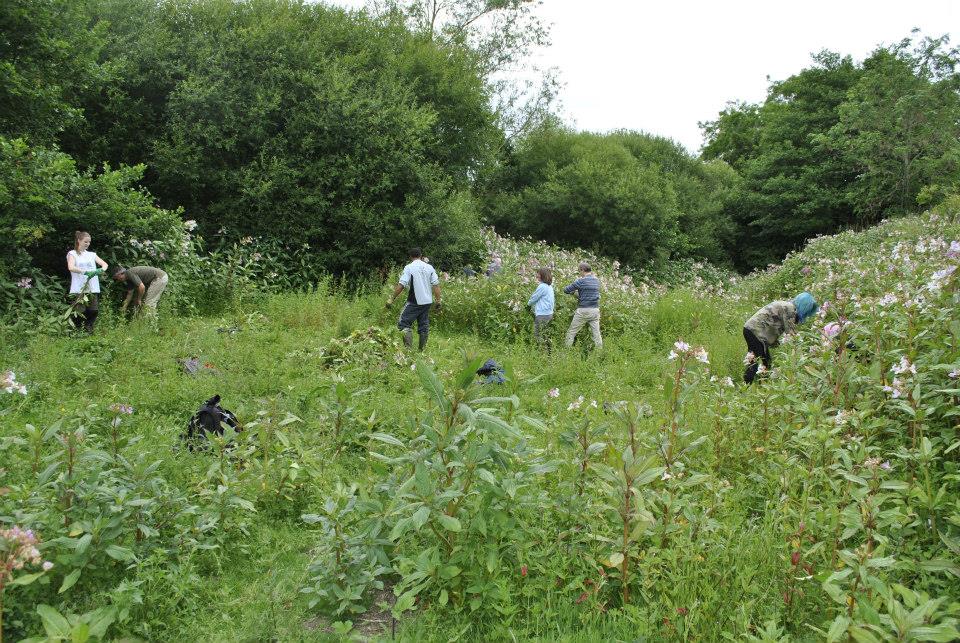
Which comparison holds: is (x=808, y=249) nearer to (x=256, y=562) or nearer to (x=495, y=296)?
(x=495, y=296)

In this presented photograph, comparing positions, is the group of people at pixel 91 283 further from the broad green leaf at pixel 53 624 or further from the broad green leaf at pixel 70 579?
the broad green leaf at pixel 53 624

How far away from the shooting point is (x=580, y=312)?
895 cm

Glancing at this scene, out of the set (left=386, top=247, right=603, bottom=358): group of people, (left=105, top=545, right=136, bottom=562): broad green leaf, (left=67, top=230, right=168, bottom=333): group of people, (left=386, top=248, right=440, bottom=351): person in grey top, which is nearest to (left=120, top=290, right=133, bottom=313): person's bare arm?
(left=67, top=230, right=168, bottom=333): group of people

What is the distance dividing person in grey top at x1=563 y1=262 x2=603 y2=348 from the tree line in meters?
5.34

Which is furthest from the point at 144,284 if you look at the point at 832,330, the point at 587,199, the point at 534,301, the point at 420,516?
the point at 587,199

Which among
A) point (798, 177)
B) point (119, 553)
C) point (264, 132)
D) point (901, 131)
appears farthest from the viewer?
point (798, 177)

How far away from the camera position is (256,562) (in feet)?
10.5

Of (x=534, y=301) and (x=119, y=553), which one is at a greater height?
(x=534, y=301)

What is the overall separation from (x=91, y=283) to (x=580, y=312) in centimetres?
678

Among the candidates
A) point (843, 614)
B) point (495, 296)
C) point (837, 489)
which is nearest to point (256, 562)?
point (843, 614)

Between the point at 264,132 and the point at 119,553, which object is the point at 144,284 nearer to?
the point at 264,132

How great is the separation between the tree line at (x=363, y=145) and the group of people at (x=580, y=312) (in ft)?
14.6

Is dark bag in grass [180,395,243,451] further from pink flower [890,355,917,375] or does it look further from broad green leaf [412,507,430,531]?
pink flower [890,355,917,375]

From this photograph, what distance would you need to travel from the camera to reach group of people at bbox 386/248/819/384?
7.10 metres
